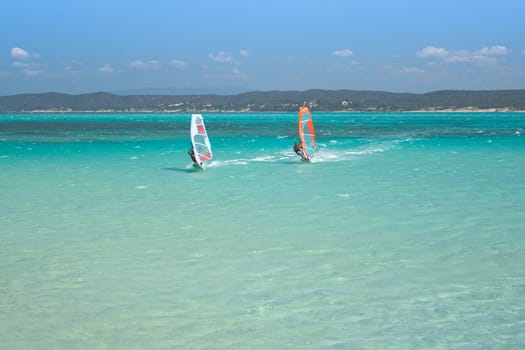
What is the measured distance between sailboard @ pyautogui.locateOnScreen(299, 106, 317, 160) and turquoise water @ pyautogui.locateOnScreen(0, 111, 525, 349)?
26.4 ft

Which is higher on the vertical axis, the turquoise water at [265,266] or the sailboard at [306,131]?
the sailboard at [306,131]

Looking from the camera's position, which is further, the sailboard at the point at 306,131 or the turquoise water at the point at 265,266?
the sailboard at the point at 306,131

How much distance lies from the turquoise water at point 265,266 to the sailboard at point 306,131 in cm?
806

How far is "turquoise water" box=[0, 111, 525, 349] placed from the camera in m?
7.93

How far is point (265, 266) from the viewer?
434 inches

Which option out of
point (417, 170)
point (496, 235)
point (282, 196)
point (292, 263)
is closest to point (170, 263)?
point (292, 263)

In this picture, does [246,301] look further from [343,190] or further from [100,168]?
[100,168]

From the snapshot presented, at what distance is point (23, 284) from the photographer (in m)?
10.1

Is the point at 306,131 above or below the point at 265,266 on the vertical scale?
above

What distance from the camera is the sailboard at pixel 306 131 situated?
3033 cm

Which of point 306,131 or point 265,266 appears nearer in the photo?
point 265,266

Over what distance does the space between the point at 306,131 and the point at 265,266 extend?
22.1 meters

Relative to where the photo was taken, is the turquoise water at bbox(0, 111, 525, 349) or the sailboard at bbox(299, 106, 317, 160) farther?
the sailboard at bbox(299, 106, 317, 160)

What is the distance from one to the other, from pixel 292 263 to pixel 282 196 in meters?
8.70
